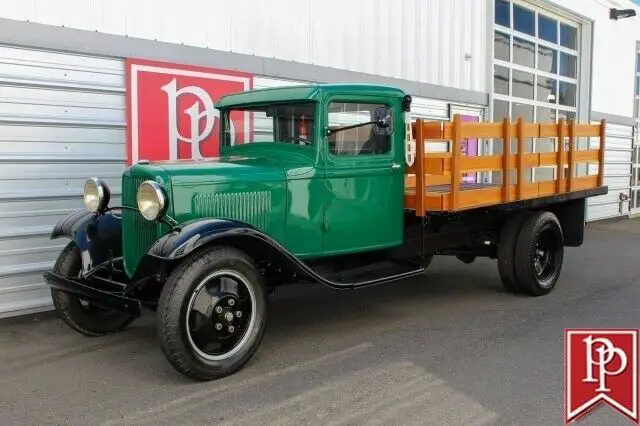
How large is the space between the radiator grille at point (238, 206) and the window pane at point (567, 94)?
34.2ft

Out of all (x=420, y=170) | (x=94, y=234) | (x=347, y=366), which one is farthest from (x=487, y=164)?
(x=94, y=234)

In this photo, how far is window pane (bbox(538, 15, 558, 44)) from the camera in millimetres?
12406

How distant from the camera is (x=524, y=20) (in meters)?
11.9

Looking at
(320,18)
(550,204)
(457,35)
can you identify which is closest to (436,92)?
(457,35)

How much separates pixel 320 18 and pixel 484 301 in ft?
13.3

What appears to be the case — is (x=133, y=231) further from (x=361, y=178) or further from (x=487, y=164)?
(x=487, y=164)

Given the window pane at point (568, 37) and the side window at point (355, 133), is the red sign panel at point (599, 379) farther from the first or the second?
the window pane at point (568, 37)

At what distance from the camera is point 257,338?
4.21 m

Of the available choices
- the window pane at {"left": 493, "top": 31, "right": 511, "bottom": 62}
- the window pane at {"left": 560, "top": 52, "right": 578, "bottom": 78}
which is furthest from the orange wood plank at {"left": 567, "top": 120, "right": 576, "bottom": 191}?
the window pane at {"left": 560, "top": 52, "right": 578, "bottom": 78}

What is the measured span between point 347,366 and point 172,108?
11.2ft

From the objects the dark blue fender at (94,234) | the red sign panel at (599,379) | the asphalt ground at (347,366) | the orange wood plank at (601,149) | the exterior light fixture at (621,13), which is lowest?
the asphalt ground at (347,366)

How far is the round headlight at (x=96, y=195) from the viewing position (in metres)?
4.75

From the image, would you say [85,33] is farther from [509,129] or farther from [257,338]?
[509,129]

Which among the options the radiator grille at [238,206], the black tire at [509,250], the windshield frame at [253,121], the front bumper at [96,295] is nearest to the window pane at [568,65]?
the black tire at [509,250]
